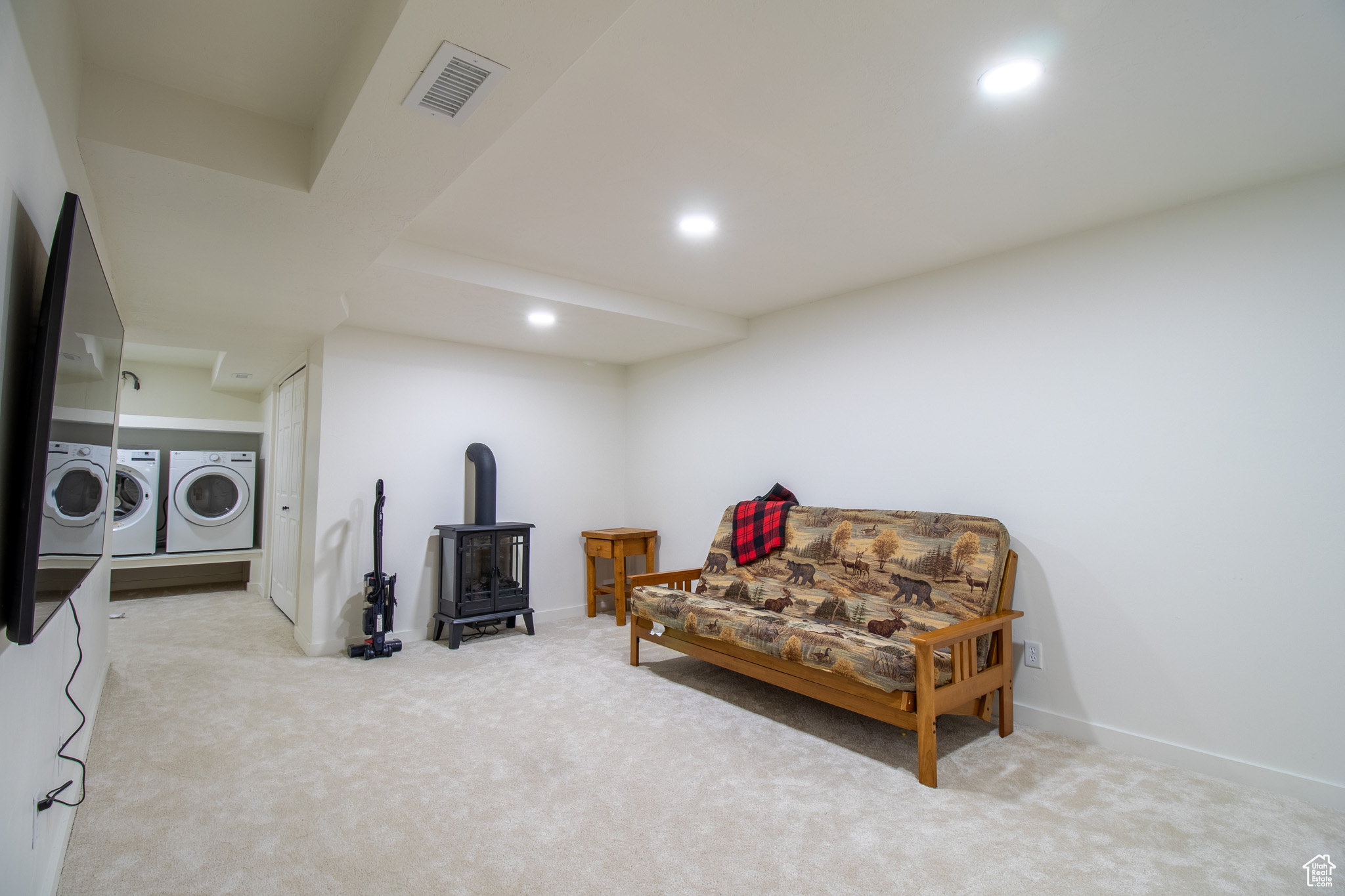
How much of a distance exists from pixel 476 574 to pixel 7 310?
3392mm

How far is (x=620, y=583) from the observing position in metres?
4.86

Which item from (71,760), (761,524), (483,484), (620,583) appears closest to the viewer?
(71,760)

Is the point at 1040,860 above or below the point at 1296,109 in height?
below

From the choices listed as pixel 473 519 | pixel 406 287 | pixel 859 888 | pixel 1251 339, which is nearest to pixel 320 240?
pixel 406 287

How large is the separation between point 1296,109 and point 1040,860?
7.72 feet

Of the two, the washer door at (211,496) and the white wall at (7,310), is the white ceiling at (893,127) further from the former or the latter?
the washer door at (211,496)

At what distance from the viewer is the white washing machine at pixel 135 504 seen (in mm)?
5441

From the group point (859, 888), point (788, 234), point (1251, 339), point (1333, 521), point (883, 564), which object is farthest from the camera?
point (883, 564)

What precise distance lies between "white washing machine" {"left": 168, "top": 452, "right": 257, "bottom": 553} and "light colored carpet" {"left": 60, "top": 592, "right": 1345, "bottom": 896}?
289 centimetres

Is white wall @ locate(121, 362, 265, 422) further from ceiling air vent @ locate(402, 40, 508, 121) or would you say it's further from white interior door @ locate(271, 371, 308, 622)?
ceiling air vent @ locate(402, 40, 508, 121)

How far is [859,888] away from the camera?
5.54 feet

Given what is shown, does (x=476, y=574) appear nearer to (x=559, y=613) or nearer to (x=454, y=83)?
(x=559, y=613)

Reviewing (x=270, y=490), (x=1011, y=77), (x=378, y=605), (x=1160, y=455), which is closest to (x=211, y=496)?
(x=270, y=490)

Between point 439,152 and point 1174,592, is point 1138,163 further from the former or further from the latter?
point 439,152
